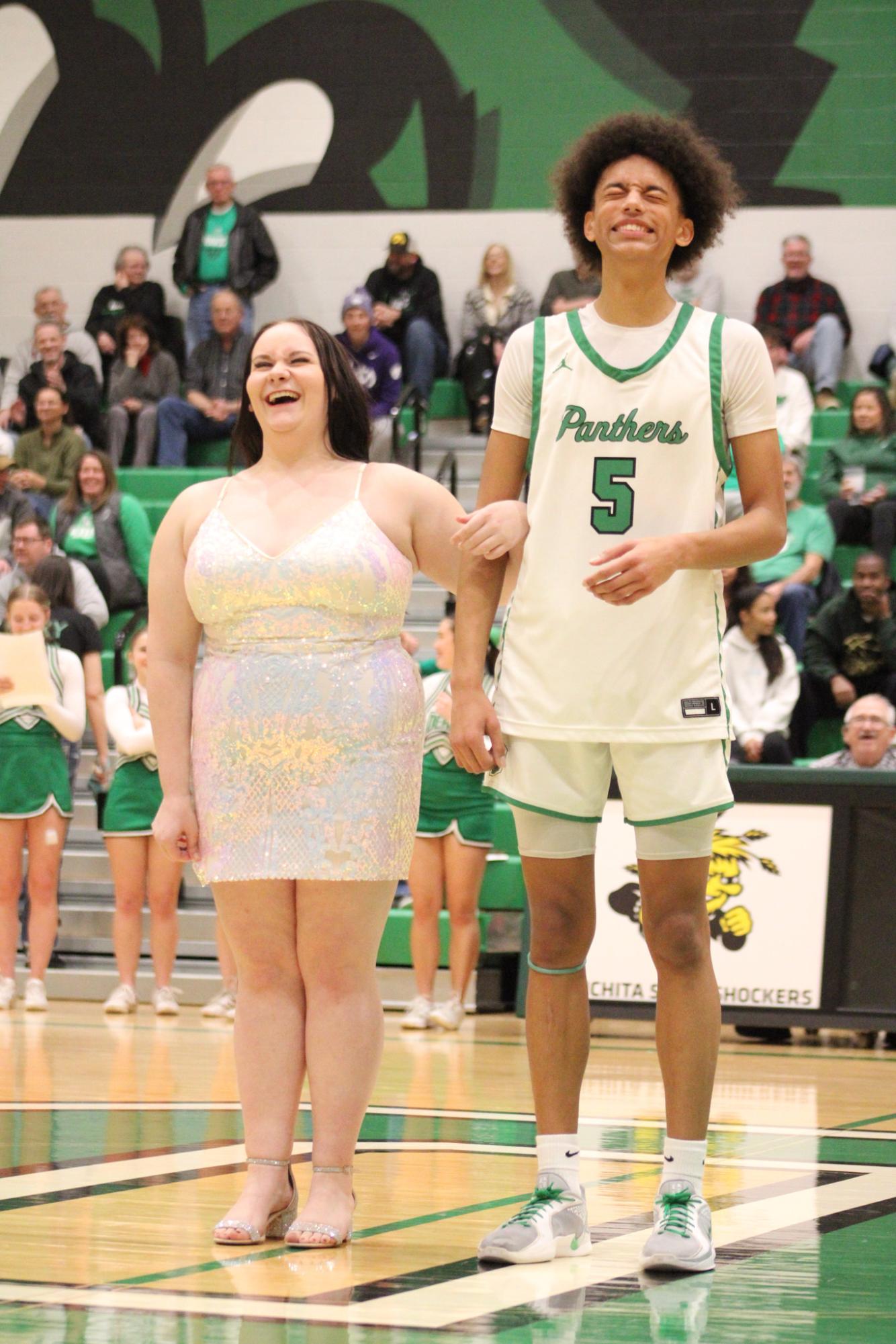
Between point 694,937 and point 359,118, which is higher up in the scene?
point 359,118

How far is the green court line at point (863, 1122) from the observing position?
540cm

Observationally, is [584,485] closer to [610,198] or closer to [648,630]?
[648,630]

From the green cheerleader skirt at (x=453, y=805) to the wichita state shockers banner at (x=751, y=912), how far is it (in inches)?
22.8

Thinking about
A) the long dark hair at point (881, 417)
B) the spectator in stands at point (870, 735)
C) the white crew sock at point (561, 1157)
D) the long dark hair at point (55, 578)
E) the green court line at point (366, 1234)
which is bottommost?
the green court line at point (366, 1234)

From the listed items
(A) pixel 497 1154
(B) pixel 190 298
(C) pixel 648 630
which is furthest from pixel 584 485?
(B) pixel 190 298

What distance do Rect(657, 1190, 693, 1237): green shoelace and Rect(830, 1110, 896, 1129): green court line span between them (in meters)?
2.19

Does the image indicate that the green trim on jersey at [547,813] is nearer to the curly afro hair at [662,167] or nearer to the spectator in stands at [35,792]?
the curly afro hair at [662,167]

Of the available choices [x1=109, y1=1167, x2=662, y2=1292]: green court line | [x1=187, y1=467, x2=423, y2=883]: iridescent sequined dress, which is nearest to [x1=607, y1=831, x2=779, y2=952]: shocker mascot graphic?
[x1=109, y1=1167, x2=662, y2=1292]: green court line

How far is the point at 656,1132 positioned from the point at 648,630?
7.42 ft

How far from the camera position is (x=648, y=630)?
3.37 meters

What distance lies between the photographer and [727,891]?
7.90 m

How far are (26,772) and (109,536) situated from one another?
9.83 feet

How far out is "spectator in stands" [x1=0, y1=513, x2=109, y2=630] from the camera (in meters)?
10.7

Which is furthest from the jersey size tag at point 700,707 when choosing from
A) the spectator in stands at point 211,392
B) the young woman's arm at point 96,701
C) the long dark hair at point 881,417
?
the spectator in stands at point 211,392
